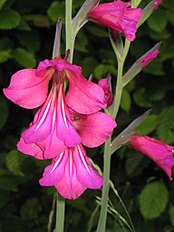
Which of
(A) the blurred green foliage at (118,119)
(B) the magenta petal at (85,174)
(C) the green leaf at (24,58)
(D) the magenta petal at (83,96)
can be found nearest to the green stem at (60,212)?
(B) the magenta petal at (85,174)

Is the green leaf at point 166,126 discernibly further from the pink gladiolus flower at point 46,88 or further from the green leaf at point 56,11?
the pink gladiolus flower at point 46,88

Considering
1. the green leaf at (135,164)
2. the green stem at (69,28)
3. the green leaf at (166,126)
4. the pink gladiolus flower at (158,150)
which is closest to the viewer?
the green stem at (69,28)

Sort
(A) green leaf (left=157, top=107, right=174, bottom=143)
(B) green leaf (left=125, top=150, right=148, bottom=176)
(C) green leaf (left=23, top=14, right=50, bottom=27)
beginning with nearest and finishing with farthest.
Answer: (A) green leaf (left=157, top=107, right=174, bottom=143)
(C) green leaf (left=23, top=14, right=50, bottom=27)
(B) green leaf (left=125, top=150, right=148, bottom=176)

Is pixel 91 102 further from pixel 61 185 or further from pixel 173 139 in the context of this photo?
pixel 173 139

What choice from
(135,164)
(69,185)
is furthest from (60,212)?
(135,164)

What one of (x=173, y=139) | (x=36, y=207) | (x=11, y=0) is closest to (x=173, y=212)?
(x=173, y=139)

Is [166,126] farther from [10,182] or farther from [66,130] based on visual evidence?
[66,130]

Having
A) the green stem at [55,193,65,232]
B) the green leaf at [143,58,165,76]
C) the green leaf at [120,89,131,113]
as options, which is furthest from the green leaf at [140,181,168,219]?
the green stem at [55,193,65,232]

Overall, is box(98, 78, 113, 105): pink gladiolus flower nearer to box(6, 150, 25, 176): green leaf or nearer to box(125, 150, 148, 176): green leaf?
box(6, 150, 25, 176): green leaf
